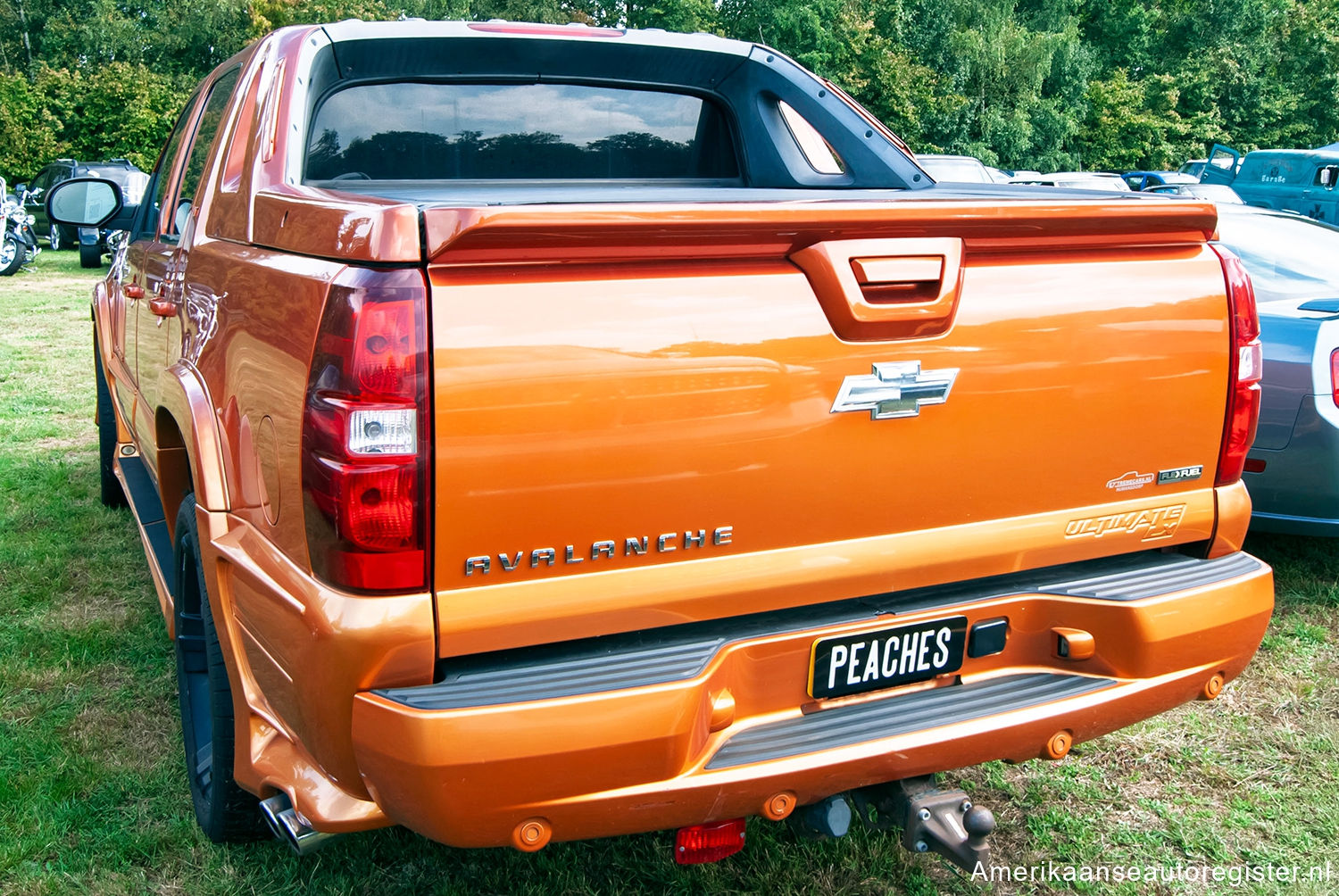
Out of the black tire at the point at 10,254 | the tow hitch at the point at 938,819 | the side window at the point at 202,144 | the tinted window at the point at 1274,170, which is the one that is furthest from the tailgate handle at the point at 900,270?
the tinted window at the point at 1274,170

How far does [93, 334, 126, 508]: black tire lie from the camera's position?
477cm

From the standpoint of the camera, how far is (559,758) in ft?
5.48

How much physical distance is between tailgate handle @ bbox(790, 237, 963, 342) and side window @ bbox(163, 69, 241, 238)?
1933mm

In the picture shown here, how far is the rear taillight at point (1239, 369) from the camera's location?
224 cm

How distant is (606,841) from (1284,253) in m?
4.41

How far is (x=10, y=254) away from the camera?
51.1ft

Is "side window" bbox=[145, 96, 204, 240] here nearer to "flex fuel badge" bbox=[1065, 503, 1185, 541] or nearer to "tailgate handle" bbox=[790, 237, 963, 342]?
"tailgate handle" bbox=[790, 237, 963, 342]

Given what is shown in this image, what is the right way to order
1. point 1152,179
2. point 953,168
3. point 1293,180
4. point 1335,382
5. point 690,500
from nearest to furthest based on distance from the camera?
point 690,500 < point 1335,382 < point 953,168 < point 1293,180 < point 1152,179

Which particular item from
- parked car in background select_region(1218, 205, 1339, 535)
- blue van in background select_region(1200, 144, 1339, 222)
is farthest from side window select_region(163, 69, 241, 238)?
blue van in background select_region(1200, 144, 1339, 222)

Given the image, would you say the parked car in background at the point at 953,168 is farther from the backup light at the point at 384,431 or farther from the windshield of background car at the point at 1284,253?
the backup light at the point at 384,431

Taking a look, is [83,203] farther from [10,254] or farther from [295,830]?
[10,254]

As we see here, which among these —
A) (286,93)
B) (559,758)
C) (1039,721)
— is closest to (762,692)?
(559,758)

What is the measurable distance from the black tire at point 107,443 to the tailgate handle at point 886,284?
3.85 m

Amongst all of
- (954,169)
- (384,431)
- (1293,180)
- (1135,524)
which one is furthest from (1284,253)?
(1293,180)
